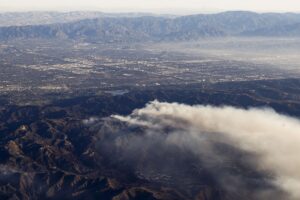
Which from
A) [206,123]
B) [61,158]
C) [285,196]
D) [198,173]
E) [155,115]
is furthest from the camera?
[155,115]

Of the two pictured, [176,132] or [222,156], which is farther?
[176,132]

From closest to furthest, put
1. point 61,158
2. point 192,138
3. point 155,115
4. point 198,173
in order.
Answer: point 198,173
point 61,158
point 192,138
point 155,115

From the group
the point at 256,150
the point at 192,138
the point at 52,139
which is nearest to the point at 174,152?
the point at 192,138

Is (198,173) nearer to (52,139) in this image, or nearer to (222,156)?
(222,156)

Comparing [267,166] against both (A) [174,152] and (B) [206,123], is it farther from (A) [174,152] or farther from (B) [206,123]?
(B) [206,123]
